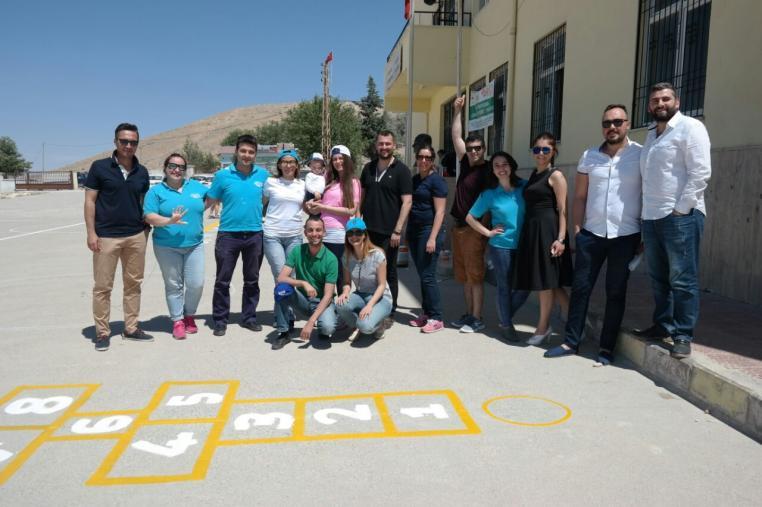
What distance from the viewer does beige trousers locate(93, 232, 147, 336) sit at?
5.59 meters

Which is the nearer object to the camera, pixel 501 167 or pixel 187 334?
pixel 501 167

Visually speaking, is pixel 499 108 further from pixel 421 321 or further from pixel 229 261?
pixel 229 261

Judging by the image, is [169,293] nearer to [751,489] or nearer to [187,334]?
[187,334]

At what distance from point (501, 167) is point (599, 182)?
0.98 metres

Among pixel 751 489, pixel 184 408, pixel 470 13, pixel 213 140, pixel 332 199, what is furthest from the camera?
pixel 213 140

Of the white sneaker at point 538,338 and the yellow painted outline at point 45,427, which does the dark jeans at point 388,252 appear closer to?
the white sneaker at point 538,338

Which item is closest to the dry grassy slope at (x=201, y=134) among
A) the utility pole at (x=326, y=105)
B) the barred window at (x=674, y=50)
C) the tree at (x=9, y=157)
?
the tree at (x=9, y=157)

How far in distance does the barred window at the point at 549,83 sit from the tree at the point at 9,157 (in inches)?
3699

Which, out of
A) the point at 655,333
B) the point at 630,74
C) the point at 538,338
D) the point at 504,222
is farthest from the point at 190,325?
the point at 630,74

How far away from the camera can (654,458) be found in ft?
11.4

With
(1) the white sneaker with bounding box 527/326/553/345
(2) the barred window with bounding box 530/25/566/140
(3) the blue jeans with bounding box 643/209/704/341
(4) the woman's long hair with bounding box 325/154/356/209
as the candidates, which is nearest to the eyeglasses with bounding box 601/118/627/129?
(3) the blue jeans with bounding box 643/209/704/341

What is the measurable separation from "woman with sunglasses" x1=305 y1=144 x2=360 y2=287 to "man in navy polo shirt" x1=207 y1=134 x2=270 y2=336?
1.88 ft

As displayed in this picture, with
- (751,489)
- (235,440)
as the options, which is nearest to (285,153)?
(235,440)

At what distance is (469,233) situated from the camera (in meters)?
6.13
